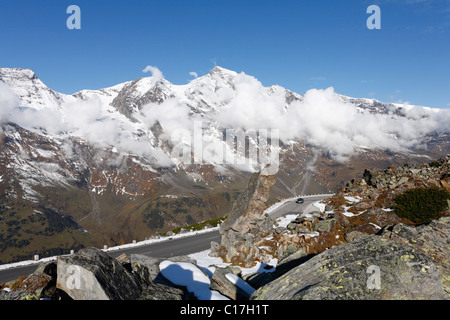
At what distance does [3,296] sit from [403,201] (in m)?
27.0

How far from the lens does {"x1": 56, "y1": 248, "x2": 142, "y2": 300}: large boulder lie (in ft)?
24.3

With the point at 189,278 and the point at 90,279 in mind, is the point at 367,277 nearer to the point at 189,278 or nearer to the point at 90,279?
the point at 90,279

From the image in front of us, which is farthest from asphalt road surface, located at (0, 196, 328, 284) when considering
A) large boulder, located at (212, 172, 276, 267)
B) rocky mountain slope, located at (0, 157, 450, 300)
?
rocky mountain slope, located at (0, 157, 450, 300)

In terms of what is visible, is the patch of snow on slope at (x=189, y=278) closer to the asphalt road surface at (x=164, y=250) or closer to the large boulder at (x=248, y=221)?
the large boulder at (x=248, y=221)

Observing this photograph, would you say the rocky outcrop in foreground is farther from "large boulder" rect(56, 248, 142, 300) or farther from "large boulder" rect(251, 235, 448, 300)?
"large boulder" rect(56, 248, 142, 300)

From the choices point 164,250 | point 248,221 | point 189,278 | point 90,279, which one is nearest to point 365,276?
point 90,279

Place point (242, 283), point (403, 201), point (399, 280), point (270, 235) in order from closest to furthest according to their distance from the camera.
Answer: point (399, 280) → point (242, 283) → point (403, 201) → point (270, 235)

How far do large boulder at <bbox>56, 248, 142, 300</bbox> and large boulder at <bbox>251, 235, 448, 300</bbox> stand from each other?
427 cm

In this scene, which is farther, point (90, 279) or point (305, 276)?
point (305, 276)

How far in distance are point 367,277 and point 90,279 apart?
7562 millimetres

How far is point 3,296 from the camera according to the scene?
295 inches

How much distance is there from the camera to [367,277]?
22.6 feet

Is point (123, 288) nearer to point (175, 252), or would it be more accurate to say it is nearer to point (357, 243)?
point (357, 243)
